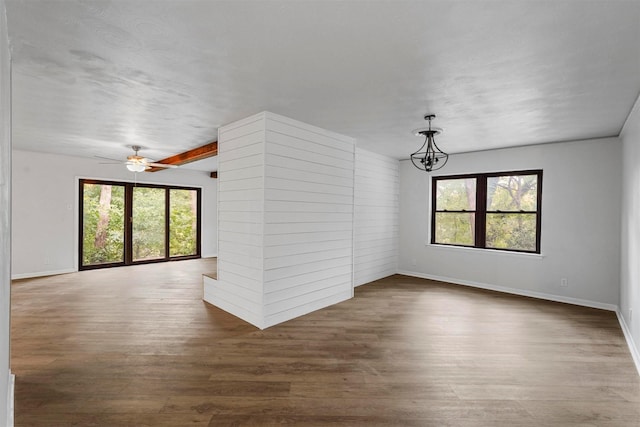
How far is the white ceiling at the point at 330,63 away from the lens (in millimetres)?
1846

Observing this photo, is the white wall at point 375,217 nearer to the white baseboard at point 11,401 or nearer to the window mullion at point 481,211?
the window mullion at point 481,211

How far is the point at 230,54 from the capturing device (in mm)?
2338

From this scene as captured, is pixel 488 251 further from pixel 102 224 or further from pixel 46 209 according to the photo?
pixel 46 209

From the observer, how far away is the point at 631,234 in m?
3.55

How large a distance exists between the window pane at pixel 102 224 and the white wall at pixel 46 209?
239 millimetres

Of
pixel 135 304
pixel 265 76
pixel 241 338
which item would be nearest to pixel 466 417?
pixel 241 338

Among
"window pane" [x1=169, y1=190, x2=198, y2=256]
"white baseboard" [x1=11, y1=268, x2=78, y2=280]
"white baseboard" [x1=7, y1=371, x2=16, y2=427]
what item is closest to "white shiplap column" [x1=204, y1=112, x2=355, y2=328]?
"white baseboard" [x1=7, y1=371, x2=16, y2=427]

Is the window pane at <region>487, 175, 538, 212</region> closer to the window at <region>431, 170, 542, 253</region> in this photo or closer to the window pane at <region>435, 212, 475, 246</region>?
the window at <region>431, 170, 542, 253</region>

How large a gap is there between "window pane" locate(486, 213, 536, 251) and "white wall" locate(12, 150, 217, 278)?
837 cm

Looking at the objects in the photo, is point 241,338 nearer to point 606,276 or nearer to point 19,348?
point 19,348

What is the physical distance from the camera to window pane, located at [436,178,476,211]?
6039 mm

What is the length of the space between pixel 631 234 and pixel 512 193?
2.09m

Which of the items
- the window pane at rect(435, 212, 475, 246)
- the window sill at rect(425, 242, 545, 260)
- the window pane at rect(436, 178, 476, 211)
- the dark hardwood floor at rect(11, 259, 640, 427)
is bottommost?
the dark hardwood floor at rect(11, 259, 640, 427)

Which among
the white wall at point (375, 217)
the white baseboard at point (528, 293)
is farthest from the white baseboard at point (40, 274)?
the white baseboard at point (528, 293)
